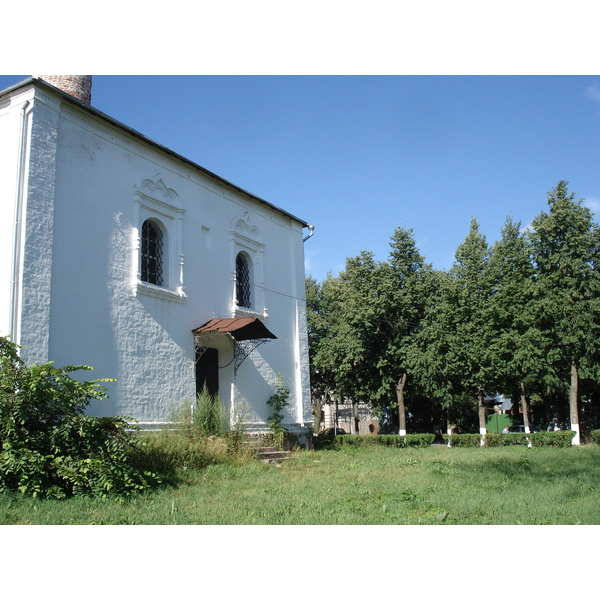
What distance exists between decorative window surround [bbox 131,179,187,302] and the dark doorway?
1796 millimetres

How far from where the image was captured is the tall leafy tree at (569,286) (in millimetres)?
22219

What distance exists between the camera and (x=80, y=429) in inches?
308

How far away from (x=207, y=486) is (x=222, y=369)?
20.7ft

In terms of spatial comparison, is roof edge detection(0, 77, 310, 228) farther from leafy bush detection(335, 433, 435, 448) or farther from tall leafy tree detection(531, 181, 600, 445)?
tall leafy tree detection(531, 181, 600, 445)

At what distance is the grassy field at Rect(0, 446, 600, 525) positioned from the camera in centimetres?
618

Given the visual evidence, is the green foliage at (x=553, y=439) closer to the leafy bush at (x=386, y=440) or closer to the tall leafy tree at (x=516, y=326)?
the tall leafy tree at (x=516, y=326)

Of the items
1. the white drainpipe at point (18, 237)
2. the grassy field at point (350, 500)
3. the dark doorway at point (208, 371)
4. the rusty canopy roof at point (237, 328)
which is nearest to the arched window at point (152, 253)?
the rusty canopy roof at point (237, 328)

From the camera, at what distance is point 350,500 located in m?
7.52

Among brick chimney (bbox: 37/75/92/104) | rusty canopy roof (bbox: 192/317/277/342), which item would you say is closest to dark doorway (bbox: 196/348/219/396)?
rusty canopy roof (bbox: 192/317/277/342)

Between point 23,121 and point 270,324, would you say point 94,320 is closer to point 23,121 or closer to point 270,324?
point 23,121

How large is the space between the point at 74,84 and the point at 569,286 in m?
19.7

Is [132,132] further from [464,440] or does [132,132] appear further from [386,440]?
[464,440]

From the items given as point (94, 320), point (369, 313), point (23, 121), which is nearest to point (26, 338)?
point (94, 320)

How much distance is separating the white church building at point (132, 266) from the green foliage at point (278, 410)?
21 cm
